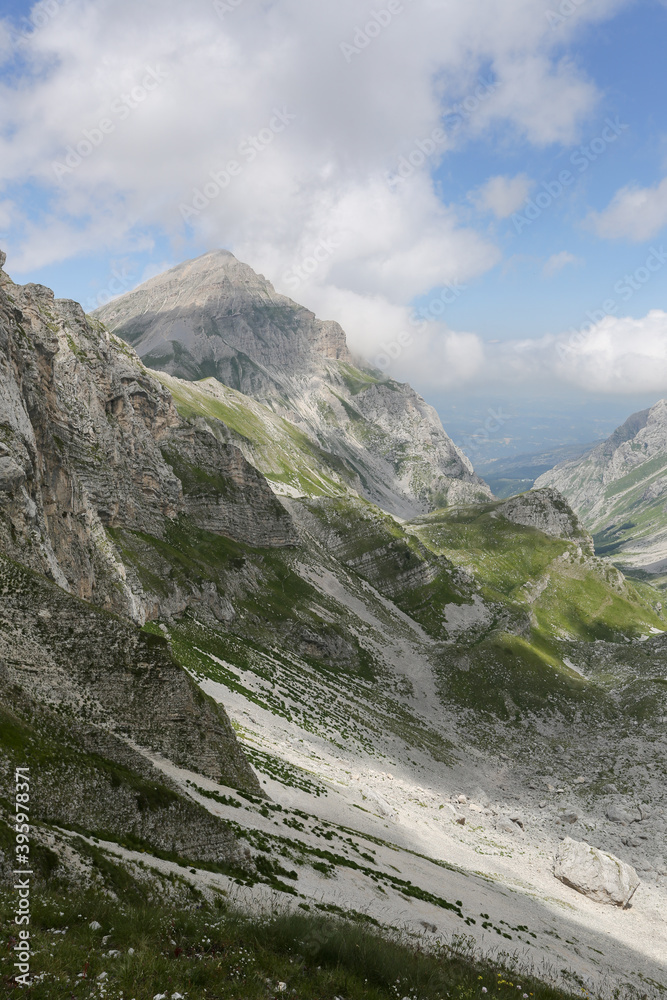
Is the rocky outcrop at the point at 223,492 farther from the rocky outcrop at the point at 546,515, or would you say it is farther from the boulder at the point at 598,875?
the rocky outcrop at the point at 546,515

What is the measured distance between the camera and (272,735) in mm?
52719

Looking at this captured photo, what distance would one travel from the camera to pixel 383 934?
822 inches

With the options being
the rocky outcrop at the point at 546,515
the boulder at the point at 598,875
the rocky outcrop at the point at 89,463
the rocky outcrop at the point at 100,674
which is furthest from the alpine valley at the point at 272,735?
the rocky outcrop at the point at 546,515

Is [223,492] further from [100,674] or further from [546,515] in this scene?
[546,515]

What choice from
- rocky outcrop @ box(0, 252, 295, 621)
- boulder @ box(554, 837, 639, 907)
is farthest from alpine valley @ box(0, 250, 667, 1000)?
rocky outcrop @ box(0, 252, 295, 621)

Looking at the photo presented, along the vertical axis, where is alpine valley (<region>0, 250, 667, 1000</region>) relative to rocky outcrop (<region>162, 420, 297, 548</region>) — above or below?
below

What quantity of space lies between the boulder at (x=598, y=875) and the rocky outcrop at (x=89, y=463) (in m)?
53.5

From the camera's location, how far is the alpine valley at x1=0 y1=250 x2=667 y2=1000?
679 inches

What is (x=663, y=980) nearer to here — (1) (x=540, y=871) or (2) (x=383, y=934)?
(1) (x=540, y=871)

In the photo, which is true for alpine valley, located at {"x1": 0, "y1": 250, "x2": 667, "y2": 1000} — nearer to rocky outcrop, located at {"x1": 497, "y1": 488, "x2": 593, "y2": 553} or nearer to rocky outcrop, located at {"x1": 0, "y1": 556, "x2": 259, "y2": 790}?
rocky outcrop, located at {"x1": 0, "y1": 556, "x2": 259, "y2": 790}

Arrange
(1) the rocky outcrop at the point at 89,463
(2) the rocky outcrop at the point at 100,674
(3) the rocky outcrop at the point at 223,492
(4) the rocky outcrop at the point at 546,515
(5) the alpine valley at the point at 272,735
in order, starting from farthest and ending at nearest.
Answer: (4) the rocky outcrop at the point at 546,515, (3) the rocky outcrop at the point at 223,492, (1) the rocky outcrop at the point at 89,463, (2) the rocky outcrop at the point at 100,674, (5) the alpine valley at the point at 272,735

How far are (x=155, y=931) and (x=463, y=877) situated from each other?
1427 inches

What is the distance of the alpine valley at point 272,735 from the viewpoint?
56.5 feet

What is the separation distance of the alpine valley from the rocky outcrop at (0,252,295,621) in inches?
18.0
